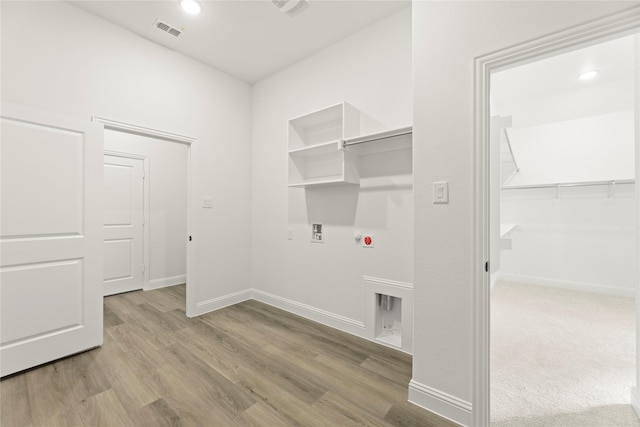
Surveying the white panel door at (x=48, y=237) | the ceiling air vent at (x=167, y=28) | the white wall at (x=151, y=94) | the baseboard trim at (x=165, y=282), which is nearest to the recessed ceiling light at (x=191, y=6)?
the ceiling air vent at (x=167, y=28)

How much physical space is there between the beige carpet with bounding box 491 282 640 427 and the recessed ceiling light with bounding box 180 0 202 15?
12.2 feet

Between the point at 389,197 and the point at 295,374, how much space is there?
1.64 meters

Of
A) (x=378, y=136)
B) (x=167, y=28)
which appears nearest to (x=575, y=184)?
(x=378, y=136)

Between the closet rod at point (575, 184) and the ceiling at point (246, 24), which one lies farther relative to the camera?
the closet rod at point (575, 184)

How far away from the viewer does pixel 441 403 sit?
1573mm

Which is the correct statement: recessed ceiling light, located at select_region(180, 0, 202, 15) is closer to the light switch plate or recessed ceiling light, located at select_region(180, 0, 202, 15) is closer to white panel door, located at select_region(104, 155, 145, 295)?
the light switch plate

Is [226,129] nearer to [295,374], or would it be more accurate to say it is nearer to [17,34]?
[17,34]

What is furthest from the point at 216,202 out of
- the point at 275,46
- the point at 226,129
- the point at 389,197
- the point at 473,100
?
the point at 473,100

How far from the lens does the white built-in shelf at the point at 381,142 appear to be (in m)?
2.13

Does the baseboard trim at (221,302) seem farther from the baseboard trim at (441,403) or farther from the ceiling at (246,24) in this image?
the ceiling at (246,24)

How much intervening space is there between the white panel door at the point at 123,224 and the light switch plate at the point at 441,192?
14.7 feet

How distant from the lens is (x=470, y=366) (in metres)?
1.48

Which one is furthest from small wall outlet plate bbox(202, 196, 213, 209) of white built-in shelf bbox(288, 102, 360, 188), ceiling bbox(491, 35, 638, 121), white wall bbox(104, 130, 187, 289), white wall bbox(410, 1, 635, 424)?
ceiling bbox(491, 35, 638, 121)

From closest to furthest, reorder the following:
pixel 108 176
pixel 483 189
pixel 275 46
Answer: pixel 483 189, pixel 275 46, pixel 108 176
